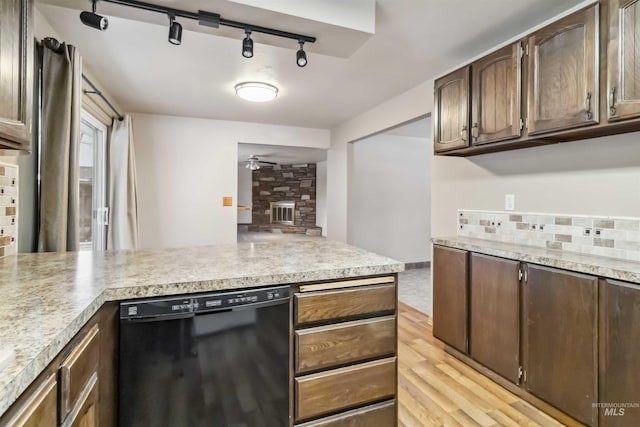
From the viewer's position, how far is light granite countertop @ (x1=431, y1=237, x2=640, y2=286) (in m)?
1.48

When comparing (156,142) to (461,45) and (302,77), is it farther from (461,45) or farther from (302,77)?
(461,45)

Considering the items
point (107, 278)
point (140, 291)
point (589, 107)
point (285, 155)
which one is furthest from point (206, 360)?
point (285, 155)

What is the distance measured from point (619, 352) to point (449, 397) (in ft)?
3.09

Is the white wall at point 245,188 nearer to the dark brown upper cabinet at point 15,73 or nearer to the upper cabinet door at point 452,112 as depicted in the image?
the upper cabinet door at point 452,112

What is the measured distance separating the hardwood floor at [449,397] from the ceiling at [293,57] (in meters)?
2.23

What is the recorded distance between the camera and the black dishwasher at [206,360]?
3.72ft

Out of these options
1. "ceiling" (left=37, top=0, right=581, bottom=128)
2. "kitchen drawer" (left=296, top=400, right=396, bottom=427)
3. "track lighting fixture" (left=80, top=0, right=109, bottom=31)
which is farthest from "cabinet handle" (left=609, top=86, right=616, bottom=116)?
"track lighting fixture" (left=80, top=0, right=109, bottom=31)

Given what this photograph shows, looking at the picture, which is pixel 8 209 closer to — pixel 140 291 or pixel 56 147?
pixel 56 147

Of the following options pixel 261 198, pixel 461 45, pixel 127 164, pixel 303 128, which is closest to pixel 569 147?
pixel 461 45

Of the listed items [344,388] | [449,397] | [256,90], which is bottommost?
[449,397]

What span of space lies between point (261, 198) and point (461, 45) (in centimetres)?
814

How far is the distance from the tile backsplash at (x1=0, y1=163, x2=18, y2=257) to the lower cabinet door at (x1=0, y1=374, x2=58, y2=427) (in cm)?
131

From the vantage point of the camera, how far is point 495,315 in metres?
2.06

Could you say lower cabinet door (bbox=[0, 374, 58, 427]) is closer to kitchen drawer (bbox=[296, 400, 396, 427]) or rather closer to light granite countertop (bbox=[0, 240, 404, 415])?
light granite countertop (bbox=[0, 240, 404, 415])
